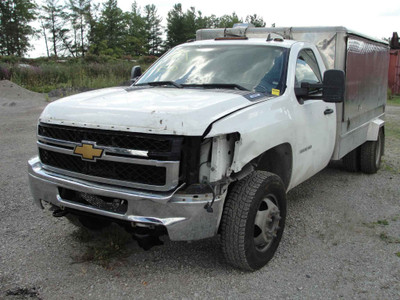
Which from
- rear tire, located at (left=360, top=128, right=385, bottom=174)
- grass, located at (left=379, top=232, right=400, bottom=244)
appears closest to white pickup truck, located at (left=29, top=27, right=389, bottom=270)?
grass, located at (left=379, top=232, right=400, bottom=244)

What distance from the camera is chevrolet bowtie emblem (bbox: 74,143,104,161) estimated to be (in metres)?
3.07

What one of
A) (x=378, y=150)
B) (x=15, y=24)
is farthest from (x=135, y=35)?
(x=378, y=150)

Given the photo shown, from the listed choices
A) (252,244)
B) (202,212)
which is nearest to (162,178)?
(202,212)

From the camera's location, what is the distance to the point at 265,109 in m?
3.51

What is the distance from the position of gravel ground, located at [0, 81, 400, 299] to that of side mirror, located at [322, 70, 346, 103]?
1.45m

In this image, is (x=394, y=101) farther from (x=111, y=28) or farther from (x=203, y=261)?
(x=111, y=28)

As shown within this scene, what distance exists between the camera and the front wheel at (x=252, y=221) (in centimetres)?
320

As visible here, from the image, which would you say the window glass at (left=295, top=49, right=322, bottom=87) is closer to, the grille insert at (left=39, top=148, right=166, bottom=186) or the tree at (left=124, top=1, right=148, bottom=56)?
the grille insert at (left=39, top=148, right=166, bottom=186)

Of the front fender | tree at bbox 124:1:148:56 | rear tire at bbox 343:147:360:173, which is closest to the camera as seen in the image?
the front fender

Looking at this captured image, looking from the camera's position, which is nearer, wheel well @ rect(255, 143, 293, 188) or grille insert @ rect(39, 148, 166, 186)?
grille insert @ rect(39, 148, 166, 186)

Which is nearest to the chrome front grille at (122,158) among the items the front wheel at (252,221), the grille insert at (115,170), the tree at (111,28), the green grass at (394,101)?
the grille insert at (115,170)

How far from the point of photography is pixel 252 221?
3.27 m

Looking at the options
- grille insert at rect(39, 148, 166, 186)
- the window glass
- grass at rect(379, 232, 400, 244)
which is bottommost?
grass at rect(379, 232, 400, 244)

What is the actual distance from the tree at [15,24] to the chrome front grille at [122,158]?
196 ft
